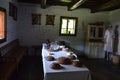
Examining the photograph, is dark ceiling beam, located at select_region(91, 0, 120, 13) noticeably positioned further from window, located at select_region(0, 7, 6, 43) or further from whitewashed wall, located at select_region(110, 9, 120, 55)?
window, located at select_region(0, 7, 6, 43)

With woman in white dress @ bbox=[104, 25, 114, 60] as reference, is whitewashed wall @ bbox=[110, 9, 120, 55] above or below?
above

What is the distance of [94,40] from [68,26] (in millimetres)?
1437

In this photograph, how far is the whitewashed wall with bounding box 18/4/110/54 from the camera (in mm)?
6348

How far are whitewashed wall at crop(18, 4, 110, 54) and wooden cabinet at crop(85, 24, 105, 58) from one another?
48 cm

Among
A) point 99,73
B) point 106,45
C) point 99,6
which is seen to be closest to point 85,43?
point 106,45

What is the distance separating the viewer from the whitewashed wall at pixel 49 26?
6.35 metres

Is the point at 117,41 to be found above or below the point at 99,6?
below

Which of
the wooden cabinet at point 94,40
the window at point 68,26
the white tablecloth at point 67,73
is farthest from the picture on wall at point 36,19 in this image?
the white tablecloth at point 67,73

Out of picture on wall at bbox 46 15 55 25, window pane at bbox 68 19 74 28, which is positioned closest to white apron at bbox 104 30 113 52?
window pane at bbox 68 19 74 28

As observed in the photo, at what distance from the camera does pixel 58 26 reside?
664 cm

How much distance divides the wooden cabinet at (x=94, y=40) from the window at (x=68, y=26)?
0.73 metres

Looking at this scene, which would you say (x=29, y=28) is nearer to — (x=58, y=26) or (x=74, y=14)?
(x=58, y=26)

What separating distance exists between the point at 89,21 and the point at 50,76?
5.08m

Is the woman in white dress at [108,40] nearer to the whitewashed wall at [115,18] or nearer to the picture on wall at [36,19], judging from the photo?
the whitewashed wall at [115,18]
